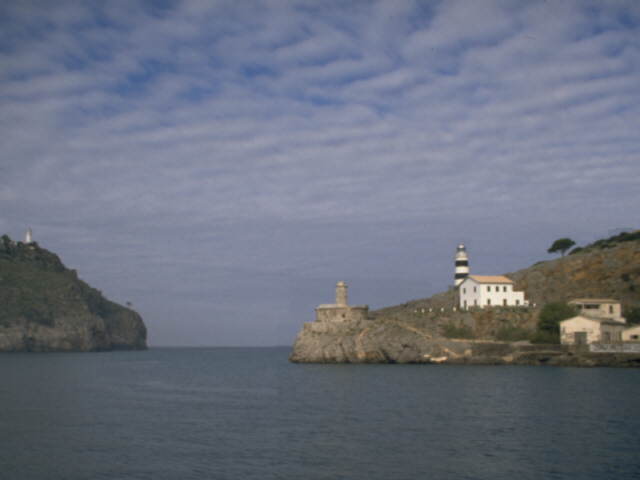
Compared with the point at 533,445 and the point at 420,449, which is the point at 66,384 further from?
the point at 533,445

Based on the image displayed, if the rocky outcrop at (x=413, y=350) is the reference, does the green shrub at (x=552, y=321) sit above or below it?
above

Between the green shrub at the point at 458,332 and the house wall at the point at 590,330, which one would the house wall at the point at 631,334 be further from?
the green shrub at the point at 458,332

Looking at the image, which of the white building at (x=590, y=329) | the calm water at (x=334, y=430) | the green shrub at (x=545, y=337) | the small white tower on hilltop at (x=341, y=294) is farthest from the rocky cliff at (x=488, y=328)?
the calm water at (x=334, y=430)

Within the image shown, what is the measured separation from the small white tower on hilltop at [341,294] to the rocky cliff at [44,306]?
90802 mm

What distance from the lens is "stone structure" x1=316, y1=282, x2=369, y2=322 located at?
230 ft

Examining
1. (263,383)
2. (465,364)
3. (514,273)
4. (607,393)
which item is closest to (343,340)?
(465,364)

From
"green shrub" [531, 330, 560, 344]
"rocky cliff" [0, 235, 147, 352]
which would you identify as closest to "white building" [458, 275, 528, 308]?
"green shrub" [531, 330, 560, 344]

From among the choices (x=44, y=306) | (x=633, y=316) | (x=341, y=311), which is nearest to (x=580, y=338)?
(x=633, y=316)

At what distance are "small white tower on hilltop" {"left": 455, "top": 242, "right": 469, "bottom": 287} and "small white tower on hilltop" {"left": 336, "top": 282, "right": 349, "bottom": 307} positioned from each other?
1782 cm

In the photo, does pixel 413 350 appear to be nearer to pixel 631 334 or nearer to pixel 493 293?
pixel 493 293

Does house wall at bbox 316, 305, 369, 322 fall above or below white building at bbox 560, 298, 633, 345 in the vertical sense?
above

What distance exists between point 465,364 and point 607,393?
24.5 metres

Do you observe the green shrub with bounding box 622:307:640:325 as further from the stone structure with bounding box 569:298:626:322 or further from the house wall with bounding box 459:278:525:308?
the house wall with bounding box 459:278:525:308

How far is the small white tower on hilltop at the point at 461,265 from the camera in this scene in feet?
262
